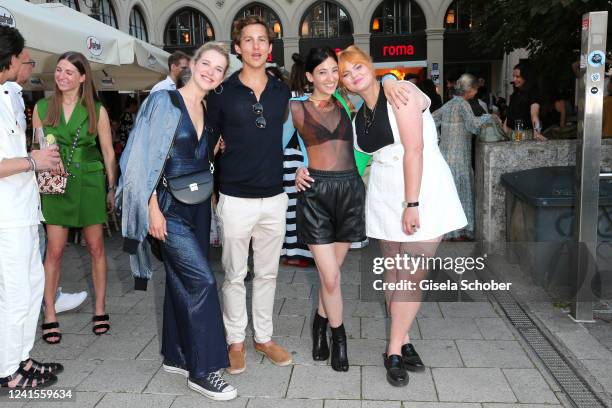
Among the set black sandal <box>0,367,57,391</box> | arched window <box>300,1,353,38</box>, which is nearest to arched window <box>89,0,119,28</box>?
arched window <box>300,1,353,38</box>

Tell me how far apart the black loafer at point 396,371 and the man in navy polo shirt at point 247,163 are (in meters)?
0.64

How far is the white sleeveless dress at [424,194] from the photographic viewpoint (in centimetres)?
326

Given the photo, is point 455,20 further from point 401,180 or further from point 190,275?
point 190,275

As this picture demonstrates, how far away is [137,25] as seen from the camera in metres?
22.5

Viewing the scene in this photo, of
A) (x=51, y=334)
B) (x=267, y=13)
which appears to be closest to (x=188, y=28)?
(x=267, y=13)

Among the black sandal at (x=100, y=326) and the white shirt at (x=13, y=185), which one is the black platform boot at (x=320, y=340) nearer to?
the black sandal at (x=100, y=326)

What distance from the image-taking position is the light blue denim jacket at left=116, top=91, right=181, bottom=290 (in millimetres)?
3041

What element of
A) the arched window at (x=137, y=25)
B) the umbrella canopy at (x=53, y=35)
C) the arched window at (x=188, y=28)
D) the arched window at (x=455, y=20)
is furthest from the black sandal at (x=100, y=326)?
the arched window at (x=455, y=20)

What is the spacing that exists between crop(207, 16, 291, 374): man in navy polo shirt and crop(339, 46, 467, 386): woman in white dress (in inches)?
18.5

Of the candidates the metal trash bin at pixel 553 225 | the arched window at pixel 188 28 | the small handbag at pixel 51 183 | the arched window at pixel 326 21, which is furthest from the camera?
the arched window at pixel 188 28

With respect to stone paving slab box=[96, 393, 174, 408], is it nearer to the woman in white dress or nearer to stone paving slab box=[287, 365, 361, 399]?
stone paving slab box=[287, 365, 361, 399]

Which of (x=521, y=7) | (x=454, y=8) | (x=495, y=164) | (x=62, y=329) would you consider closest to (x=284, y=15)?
(x=454, y=8)

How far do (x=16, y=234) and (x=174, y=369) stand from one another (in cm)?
116

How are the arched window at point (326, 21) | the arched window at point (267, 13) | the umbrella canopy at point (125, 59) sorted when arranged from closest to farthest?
the umbrella canopy at point (125, 59) < the arched window at point (326, 21) < the arched window at point (267, 13)
